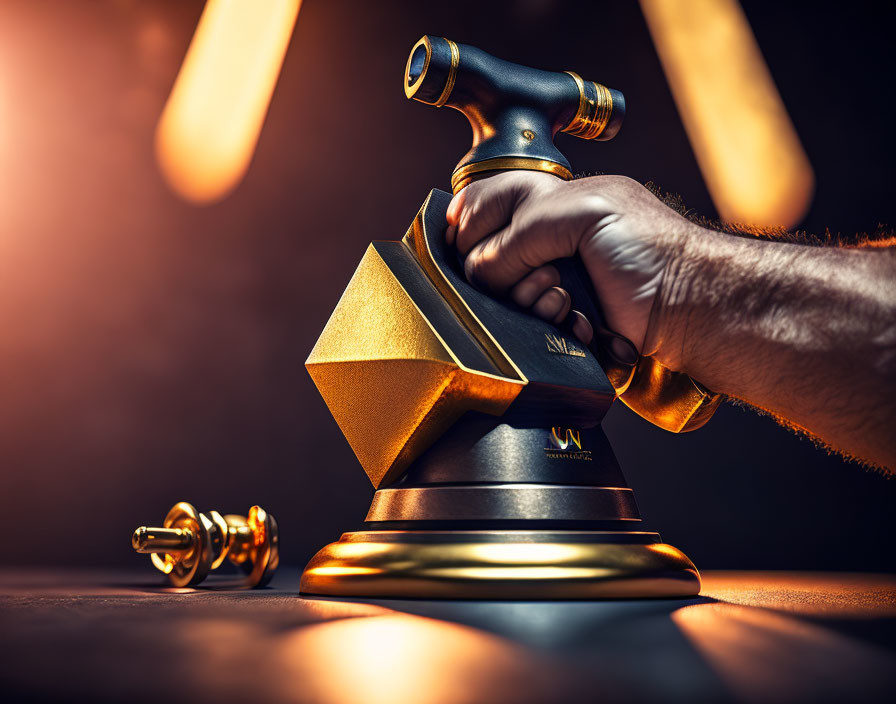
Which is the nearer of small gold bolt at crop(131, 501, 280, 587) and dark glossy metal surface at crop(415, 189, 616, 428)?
dark glossy metal surface at crop(415, 189, 616, 428)

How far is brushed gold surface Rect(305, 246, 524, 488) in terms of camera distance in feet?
2.01

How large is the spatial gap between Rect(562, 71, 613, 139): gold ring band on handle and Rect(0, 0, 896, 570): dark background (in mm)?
1295

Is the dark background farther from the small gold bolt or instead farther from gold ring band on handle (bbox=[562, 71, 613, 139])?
gold ring band on handle (bbox=[562, 71, 613, 139])

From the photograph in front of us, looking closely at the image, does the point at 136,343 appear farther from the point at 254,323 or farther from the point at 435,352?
the point at 435,352

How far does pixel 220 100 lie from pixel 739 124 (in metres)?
1.36

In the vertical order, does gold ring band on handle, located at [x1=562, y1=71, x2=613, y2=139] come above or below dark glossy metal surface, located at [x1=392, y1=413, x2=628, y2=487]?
above

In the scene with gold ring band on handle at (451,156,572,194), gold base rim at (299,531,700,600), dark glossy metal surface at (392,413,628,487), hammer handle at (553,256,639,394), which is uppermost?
gold ring band on handle at (451,156,572,194)

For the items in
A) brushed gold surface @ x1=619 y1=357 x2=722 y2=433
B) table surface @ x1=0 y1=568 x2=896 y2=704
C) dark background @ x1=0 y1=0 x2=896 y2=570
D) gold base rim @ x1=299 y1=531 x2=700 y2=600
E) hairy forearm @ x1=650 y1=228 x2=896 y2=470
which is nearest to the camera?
table surface @ x1=0 y1=568 x2=896 y2=704

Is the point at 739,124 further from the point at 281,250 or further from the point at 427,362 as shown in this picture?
the point at 427,362

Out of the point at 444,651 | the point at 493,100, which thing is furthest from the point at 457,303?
the point at 444,651

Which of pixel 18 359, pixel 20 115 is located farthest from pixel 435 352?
pixel 20 115

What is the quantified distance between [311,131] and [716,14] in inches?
43.4

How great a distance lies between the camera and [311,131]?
217 centimetres

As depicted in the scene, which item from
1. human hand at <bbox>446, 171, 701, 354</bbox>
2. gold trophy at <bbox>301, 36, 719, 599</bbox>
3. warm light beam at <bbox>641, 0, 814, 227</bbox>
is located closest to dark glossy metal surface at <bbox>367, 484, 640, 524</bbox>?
gold trophy at <bbox>301, 36, 719, 599</bbox>
